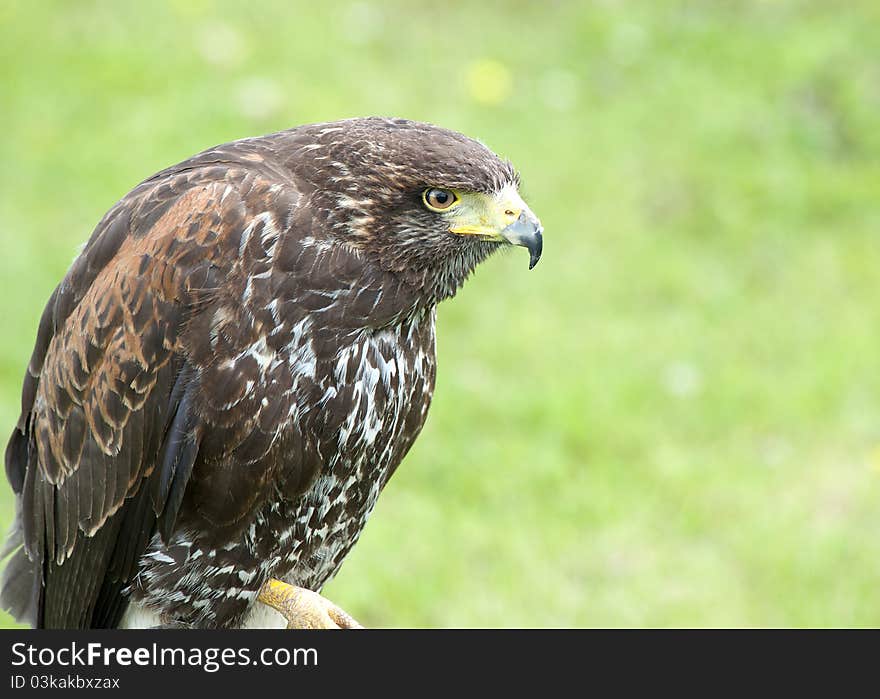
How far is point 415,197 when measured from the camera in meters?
3.51

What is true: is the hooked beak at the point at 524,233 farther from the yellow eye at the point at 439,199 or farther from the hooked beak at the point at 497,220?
the yellow eye at the point at 439,199

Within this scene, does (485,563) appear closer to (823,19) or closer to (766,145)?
(766,145)

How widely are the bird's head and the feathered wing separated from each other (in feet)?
0.52

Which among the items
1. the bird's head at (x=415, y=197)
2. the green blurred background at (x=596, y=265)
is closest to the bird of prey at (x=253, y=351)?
the bird's head at (x=415, y=197)

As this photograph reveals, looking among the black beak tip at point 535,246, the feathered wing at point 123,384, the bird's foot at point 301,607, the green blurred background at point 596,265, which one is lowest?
the bird's foot at point 301,607

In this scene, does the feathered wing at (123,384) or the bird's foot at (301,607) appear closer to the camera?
the feathered wing at (123,384)

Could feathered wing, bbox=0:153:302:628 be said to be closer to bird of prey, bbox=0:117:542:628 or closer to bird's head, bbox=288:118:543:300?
bird of prey, bbox=0:117:542:628

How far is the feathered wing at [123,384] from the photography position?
3510 millimetres

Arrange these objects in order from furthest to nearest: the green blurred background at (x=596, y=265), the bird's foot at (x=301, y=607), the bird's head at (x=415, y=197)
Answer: the green blurred background at (x=596, y=265)
the bird's foot at (x=301, y=607)
the bird's head at (x=415, y=197)

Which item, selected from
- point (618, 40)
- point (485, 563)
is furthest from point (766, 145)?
point (485, 563)

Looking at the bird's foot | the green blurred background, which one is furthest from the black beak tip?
the green blurred background

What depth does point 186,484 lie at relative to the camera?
3689mm

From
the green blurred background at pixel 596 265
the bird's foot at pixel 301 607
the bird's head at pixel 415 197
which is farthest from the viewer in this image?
the green blurred background at pixel 596 265

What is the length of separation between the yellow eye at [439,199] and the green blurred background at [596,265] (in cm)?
310
